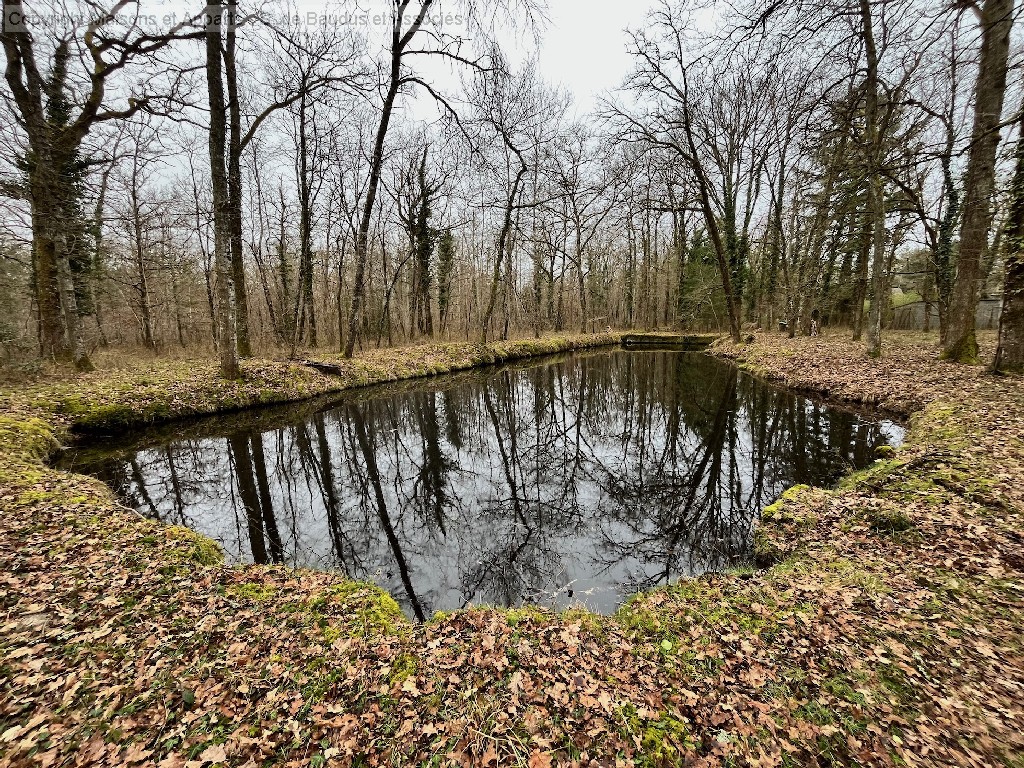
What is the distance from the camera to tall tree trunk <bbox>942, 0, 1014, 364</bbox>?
7.07m

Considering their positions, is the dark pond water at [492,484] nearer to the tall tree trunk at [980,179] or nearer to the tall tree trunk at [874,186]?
the tall tree trunk at [980,179]

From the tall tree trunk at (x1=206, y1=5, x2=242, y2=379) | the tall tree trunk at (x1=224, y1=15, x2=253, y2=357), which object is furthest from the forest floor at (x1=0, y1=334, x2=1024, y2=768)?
the tall tree trunk at (x1=224, y1=15, x2=253, y2=357)

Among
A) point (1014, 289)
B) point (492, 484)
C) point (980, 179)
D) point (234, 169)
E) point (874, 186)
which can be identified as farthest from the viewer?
point (234, 169)

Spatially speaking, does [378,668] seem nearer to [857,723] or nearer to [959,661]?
[857,723]

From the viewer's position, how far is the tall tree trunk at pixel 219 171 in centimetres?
964

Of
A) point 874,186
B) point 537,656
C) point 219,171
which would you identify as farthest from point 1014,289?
point 219,171

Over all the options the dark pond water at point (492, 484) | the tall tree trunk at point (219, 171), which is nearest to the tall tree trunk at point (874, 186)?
the dark pond water at point (492, 484)

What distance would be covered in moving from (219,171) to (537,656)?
12636 millimetres

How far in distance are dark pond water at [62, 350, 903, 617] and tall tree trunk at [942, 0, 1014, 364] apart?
329 cm

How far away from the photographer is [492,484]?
7418mm

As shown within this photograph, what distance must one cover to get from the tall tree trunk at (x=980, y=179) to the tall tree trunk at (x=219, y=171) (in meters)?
15.2

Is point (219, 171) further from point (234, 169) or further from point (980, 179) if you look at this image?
point (980, 179)

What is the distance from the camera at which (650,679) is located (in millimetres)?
2717

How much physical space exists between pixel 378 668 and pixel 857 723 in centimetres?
297
